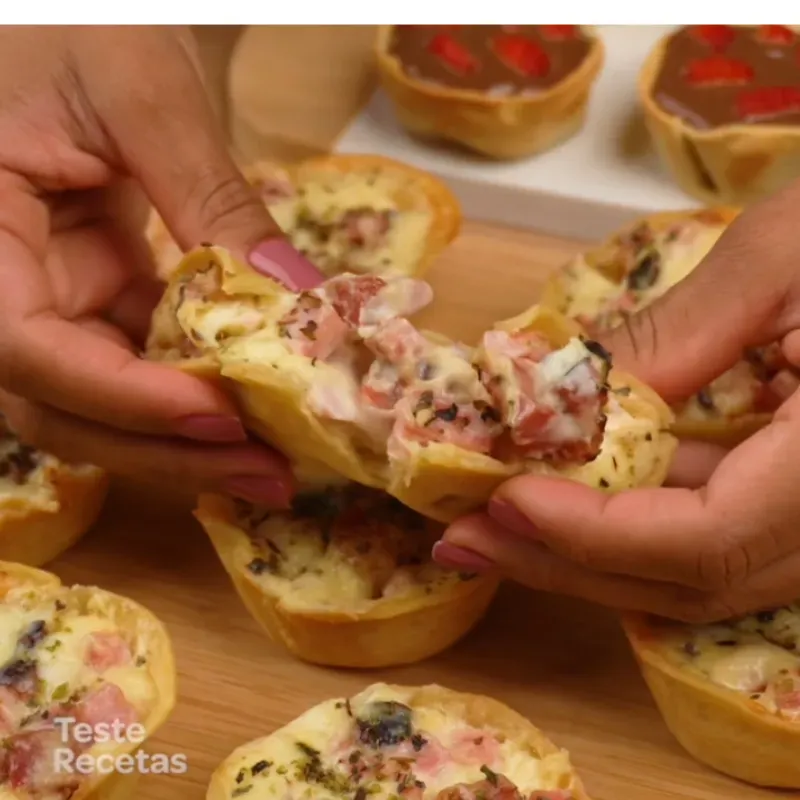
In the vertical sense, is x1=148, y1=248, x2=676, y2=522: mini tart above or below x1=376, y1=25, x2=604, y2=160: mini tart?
above

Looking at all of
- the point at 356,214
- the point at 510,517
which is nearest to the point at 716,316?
the point at 510,517

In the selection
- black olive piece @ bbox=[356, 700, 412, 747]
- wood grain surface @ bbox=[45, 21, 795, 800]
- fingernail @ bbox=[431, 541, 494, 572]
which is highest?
fingernail @ bbox=[431, 541, 494, 572]

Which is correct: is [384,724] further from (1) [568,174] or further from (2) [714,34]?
(2) [714,34]

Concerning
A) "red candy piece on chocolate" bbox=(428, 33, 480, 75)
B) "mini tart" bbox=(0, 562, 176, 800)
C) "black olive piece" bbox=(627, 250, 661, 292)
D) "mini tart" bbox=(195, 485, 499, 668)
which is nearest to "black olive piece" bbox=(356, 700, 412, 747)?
"mini tart" bbox=(195, 485, 499, 668)

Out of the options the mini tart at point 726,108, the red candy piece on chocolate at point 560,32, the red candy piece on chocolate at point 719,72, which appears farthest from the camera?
the red candy piece on chocolate at point 560,32

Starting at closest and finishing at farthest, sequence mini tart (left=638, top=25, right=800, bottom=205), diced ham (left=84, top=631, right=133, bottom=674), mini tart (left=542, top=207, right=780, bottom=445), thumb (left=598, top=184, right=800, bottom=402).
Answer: diced ham (left=84, top=631, right=133, bottom=674)
thumb (left=598, top=184, right=800, bottom=402)
mini tart (left=542, top=207, right=780, bottom=445)
mini tart (left=638, top=25, right=800, bottom=205)

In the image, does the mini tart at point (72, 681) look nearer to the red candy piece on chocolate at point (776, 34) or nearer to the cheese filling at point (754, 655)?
the cheese filling at point (754, 655)

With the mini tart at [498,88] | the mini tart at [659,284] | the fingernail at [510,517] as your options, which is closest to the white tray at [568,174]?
the mini tart at [498,88]

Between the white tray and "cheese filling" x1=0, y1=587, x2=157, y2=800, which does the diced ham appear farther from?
the white tray
